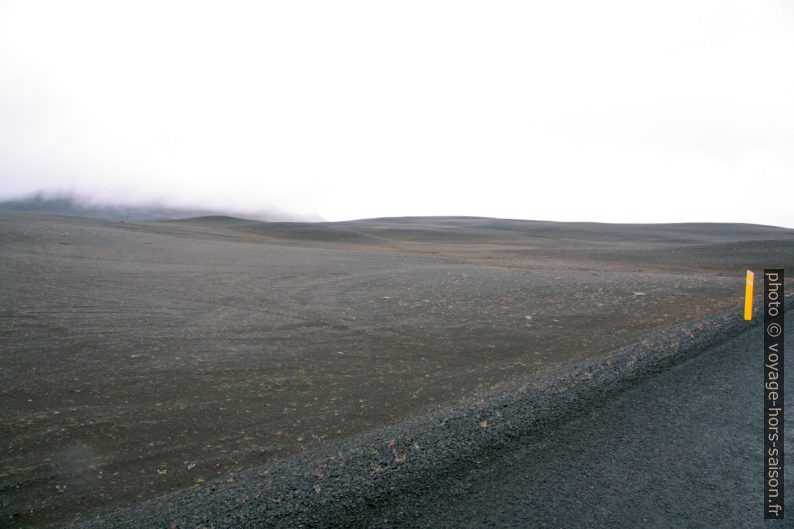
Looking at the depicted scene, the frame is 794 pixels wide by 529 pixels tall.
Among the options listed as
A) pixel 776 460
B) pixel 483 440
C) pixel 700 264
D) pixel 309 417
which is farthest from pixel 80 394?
pixel 700 264

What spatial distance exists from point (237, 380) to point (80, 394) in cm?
176

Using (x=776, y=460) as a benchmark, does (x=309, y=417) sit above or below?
below

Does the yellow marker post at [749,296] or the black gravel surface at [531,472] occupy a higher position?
the yellow marker post at [749,296]

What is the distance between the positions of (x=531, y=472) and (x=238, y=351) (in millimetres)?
5362

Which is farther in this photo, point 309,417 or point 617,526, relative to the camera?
point 309,417

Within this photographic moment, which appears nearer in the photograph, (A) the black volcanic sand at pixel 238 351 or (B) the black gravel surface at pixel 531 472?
(B) the black gravel surface at pixel 531 472

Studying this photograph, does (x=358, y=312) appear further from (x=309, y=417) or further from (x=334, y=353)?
(x=309, y=417)

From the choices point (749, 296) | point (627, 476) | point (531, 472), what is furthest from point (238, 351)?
point (749, 296)

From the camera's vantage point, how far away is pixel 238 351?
746 centimetres

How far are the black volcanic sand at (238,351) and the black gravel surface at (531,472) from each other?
38.1 inches

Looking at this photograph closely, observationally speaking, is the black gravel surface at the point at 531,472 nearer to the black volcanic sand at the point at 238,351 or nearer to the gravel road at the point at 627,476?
the gravel road at the point at 627,476

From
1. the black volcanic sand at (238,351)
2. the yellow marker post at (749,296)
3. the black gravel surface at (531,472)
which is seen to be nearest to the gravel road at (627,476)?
the black gravel surface at (531,472)

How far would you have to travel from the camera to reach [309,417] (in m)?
5.21

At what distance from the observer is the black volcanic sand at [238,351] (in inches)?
170
